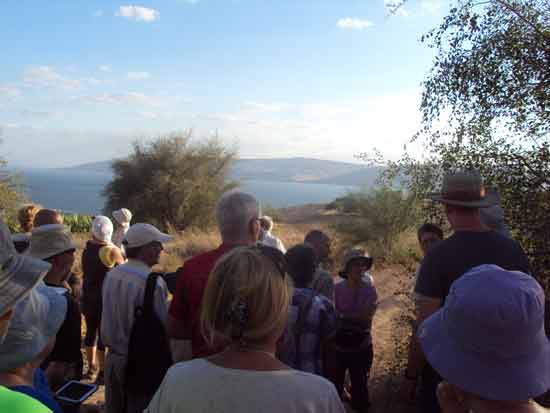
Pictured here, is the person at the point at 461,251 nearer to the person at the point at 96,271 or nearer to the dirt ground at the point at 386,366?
the dirt ground at the point at 386,366

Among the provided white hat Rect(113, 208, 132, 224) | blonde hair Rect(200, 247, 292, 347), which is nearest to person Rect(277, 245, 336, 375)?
blonde hair Rect(200, 247, 292, 347)

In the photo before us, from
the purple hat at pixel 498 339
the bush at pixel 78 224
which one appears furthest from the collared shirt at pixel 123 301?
the bush at pixel 78 224

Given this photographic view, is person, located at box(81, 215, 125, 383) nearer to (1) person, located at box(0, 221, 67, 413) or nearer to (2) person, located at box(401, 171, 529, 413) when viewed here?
(1) person, located at box(0, 221, 67, 413)

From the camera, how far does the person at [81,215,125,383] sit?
17.0 ft

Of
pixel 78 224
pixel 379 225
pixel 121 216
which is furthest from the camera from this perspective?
pixel 78 224

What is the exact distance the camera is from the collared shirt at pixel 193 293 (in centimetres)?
262

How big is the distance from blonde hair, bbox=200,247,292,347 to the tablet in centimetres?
93

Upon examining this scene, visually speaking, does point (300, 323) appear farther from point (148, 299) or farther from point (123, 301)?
point (123, 301)

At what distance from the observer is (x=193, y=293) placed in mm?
2643

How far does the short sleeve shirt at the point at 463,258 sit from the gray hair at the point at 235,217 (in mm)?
1142

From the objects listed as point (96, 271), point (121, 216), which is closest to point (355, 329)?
point (96, 271)

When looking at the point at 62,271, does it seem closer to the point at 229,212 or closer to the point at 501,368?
the point at 229,212

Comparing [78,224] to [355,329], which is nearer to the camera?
[355,329]

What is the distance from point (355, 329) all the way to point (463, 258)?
7.02 ft
